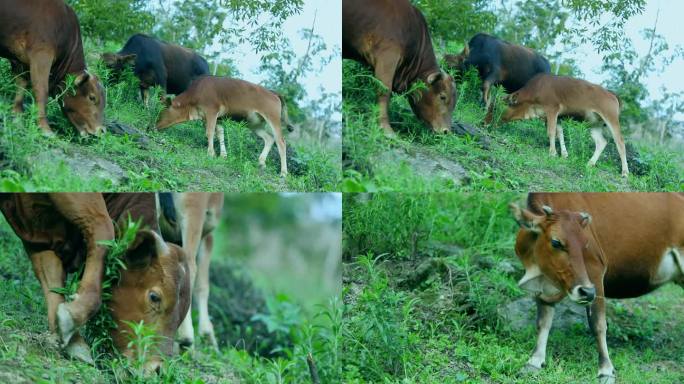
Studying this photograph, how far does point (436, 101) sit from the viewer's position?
6.17 meters

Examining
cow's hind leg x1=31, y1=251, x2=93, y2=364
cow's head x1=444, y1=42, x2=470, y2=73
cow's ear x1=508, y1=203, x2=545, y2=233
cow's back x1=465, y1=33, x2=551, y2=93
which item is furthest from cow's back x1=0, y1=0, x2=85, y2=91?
cow's ear x1=508, y1=203, x2=545, y2=233

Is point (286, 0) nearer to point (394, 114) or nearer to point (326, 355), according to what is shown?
point (394, 114)

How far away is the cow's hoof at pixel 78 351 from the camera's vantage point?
17.1 ft

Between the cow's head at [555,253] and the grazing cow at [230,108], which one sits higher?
the grazing cow at [230,108]

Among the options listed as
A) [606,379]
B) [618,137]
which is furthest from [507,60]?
[606,379]

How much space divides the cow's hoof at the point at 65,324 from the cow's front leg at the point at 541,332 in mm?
2490

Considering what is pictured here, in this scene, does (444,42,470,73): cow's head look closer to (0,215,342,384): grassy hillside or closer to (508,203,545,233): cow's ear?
(508,203,545,233): cow's ear

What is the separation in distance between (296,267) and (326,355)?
2.00 meters

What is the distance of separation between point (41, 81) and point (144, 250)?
3.78ft

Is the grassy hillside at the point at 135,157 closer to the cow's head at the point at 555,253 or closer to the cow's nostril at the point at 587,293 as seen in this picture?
the cow's head at the point at 555,253

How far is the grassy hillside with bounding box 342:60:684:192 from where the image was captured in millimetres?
6012

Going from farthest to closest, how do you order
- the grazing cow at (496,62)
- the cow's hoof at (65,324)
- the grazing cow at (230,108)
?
the grazing cow at (496,62) → the grazing cow at (230,108) → the cow's hoof at (65,324)

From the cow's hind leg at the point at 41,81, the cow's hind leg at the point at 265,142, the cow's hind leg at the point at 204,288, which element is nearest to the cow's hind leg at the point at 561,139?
the cow's hind leg at the point at 265,142

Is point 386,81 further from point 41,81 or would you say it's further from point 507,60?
point 41,81
